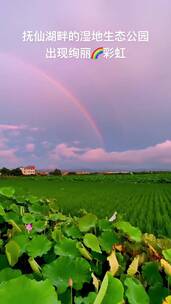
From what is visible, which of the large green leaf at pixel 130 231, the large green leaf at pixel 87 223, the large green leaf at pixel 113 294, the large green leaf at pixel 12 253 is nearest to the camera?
the large green leaf at pixel 113 294

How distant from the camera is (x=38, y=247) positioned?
1.31m

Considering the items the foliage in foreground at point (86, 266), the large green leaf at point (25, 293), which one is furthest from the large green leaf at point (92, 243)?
the large green leaf at point (25, 293)

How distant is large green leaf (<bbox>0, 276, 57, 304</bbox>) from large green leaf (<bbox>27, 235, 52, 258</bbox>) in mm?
660

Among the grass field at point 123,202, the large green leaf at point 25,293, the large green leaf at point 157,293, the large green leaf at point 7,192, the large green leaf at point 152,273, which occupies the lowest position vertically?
the grass field at point 123,202

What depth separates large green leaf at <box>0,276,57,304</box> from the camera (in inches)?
23.4

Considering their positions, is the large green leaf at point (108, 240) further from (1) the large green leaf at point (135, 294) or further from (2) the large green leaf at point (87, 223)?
(1) the large green leaf at point (135, 294)

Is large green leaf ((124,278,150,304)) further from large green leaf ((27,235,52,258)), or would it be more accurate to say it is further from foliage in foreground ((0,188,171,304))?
large green leaf ((27,235,52,258))

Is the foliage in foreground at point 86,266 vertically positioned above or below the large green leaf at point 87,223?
below

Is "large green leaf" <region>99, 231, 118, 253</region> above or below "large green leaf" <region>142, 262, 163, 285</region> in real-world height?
above

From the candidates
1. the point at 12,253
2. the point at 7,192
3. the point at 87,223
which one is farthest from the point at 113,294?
the point at 7,192

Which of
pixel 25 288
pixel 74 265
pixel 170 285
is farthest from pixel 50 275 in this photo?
pixel 25 288

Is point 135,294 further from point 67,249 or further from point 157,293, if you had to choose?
point 67,249

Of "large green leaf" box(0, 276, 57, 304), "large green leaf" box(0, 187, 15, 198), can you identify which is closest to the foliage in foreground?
"large green leaf" box(0, 276, 57, 304)

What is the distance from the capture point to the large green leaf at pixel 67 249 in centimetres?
125
